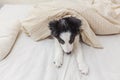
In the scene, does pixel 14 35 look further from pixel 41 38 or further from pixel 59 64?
pixel 59 64

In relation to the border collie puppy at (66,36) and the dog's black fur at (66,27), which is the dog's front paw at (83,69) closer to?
the border collie puppy at (66,36)

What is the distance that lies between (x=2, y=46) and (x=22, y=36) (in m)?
0.20

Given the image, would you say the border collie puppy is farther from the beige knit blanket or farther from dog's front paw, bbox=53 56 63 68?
the beige knit blanket

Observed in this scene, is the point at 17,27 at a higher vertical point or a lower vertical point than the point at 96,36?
higher

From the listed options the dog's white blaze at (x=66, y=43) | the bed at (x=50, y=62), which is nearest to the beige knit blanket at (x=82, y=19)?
the bed at (x=50, y=62)

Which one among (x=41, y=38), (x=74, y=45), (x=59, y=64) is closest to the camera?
(x=59, y=64)

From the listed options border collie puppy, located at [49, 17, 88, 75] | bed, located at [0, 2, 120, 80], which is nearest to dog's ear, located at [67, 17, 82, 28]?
border collie puppy, located at [49, 17, 88, 75]

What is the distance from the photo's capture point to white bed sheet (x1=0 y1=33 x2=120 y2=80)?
0.89 metres

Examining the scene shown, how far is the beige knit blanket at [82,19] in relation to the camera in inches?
43.9

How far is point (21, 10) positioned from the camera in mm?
1530

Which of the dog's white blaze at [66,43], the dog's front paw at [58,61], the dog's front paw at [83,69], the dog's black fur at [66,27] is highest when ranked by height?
the dog's black fur at [66,27]

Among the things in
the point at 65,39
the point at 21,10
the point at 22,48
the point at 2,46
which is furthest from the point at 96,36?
the point at 21,10

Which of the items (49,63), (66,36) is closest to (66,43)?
(66,36)

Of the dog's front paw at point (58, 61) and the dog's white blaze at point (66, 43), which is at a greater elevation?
the dog's white blaze at point (66, 43)
